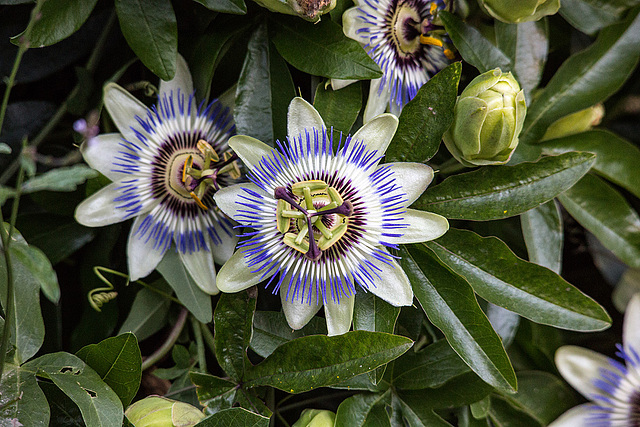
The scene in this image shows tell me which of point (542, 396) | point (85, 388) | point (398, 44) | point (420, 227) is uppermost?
point (398, 44)

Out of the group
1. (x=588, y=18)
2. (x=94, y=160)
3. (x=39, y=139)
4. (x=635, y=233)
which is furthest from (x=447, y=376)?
(x=39, y=139)

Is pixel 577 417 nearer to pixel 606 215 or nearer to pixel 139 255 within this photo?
pixel 606 215

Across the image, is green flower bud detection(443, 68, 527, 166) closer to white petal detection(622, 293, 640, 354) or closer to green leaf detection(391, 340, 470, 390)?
green leaf detection(391, 340, 470, 390)

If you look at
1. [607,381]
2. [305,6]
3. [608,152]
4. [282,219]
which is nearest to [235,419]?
[282,219]

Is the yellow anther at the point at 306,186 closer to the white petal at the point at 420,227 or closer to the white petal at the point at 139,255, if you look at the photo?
the white petal at the point at 420,227

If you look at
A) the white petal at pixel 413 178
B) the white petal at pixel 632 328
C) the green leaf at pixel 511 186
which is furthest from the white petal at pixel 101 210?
the white petal at pixel 632 328

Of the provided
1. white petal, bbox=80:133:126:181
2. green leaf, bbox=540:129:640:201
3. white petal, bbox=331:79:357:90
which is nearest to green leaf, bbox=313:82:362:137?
white petal, bbox=331:79:357:90

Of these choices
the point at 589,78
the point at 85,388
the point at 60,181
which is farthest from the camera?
the point at 589,78
